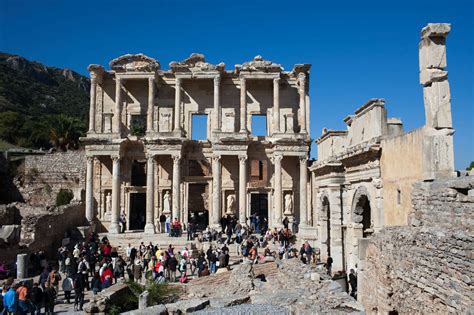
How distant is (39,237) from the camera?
65.4ft

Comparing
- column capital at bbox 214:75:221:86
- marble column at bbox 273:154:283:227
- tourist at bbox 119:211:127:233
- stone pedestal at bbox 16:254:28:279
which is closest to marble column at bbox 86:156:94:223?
tourist at bbox 119:211:127:233

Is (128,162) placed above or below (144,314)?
above

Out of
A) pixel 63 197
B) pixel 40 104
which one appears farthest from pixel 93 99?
pixel 40 104

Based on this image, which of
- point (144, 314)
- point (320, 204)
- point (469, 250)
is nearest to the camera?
point (469, 250)

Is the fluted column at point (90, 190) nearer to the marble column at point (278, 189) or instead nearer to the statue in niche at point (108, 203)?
the statue in niche at point (108, 203)

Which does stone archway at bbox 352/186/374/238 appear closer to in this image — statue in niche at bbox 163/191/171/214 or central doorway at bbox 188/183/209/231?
statue in niche at bbox 163/191/171/214

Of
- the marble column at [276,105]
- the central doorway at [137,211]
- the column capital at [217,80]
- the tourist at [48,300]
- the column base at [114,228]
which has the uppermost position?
the column capital at [217,80]

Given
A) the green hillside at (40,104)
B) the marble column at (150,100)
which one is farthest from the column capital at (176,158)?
the green hillside at (40,104)

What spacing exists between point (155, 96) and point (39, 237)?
12.1 metres

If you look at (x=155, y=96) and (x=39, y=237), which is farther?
(x=155, y=96)

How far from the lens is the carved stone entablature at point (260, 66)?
2711 centimetres

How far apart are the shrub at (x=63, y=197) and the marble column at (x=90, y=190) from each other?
387 centimetres

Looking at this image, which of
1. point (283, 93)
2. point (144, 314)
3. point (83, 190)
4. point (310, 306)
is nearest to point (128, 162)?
point (83, 190)

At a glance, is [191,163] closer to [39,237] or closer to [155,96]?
[155,96]
